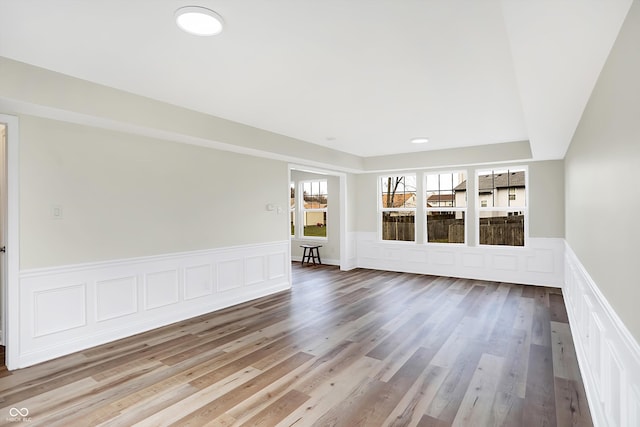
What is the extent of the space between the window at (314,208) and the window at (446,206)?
2670 millimetres

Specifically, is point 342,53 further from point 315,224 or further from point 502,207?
point 315,224

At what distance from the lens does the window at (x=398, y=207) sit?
24.2ft

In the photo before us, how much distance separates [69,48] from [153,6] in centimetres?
99

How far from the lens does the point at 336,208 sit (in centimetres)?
841

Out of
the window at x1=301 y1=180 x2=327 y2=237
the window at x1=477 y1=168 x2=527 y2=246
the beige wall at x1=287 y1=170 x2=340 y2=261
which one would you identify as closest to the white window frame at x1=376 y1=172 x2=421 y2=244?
the beige wall at x1=287 y1=170 x2=340 y2=261

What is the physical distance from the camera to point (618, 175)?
5.30 ft

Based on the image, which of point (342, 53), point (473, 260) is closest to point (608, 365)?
point (342, 53)

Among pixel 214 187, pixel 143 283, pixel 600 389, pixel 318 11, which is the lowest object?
pixel 600 389

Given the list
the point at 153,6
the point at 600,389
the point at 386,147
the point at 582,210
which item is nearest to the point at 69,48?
the point at 153,6

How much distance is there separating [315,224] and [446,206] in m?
3.36

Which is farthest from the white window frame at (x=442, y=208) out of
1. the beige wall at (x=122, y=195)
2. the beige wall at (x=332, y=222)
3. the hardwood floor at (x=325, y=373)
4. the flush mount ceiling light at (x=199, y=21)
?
the flush mount ceiling light at (x=199, y=21)

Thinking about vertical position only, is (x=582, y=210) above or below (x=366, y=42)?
below

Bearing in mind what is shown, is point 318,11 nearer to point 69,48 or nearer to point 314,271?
point 69,48

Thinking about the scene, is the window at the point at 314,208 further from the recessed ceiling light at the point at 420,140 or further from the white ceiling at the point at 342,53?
the white ceiling at the point at 342,53
